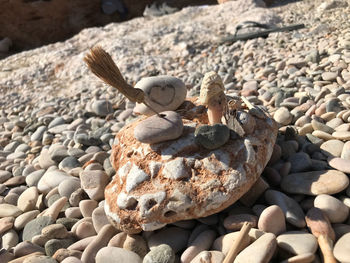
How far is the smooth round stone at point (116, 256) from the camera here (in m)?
1.73

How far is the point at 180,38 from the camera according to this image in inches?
249

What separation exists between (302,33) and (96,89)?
3.53m

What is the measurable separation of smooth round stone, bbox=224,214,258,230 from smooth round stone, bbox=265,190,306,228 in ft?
0.55

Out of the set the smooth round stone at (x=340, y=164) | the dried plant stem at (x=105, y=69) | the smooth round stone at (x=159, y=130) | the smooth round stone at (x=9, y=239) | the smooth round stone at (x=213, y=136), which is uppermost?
the dried plant stem at (x=105, y=69)

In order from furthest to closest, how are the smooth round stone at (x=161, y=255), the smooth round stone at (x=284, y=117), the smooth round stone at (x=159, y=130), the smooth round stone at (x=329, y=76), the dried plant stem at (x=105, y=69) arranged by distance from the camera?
the smooth round stone at (x=329, y=76) < the smooth round stone at (x=284, y=117) < the smooth round stone at (x=159, y=130) < the dried plant stem at (x=105, y=69) < the smooth round stone at (x=161, y=255)

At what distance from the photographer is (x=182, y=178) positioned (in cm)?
178

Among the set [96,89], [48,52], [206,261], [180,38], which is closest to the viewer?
[206,261]

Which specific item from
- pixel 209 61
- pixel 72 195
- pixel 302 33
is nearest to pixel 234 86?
pixel 209 61

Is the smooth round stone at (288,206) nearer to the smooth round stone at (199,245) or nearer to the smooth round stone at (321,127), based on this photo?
the smooth round stone at (199,245)

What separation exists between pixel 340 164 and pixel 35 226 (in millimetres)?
2038

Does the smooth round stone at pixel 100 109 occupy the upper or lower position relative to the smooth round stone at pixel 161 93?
lower

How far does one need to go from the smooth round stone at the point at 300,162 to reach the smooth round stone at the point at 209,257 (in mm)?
797

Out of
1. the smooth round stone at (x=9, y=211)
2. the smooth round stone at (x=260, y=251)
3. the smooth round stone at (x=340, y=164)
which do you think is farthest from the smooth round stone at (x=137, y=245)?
the smooth round stone at (x=340, y=164)

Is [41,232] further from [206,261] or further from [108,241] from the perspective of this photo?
[206,261]
